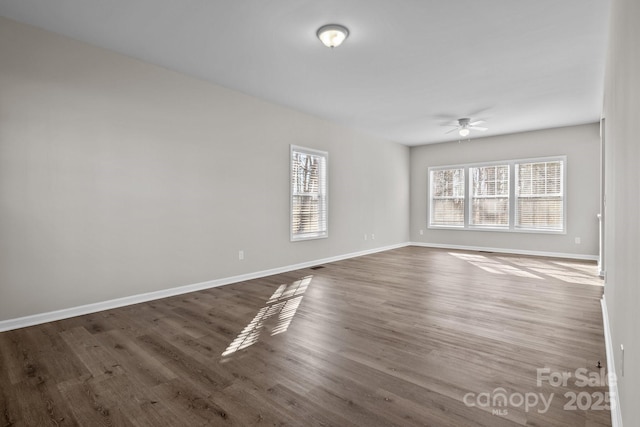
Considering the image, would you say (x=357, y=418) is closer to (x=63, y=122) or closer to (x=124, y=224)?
(x=124, y=224)

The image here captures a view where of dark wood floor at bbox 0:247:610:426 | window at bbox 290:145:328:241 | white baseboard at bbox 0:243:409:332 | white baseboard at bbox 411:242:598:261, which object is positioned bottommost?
dark wood floor at bbox 0:247:610:426

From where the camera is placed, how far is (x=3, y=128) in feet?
9.18

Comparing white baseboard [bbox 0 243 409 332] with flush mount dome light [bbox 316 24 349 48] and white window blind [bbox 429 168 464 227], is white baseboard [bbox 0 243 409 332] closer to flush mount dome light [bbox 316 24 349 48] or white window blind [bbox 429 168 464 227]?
flush mount dome light [bbox 316 24 349 48]

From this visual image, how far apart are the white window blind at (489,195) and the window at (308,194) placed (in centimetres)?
408

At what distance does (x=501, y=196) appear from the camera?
24.6 ft

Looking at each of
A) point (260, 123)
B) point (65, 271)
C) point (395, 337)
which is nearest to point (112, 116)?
point (65, 271)

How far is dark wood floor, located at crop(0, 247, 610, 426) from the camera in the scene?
167cm

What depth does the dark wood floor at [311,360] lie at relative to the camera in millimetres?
1674

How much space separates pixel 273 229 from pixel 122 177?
2.25 meters

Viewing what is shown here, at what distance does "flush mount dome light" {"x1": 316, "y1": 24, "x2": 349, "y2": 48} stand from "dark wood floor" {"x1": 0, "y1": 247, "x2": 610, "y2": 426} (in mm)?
2652

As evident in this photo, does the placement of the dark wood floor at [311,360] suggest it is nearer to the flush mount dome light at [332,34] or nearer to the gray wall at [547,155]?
the flush mount dome light at [332,34]

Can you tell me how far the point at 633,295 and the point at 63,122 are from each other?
4.32 metres

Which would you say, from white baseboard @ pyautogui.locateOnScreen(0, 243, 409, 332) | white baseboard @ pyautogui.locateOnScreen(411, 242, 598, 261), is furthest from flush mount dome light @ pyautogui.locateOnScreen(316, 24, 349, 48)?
white baseboard @ pyautogui.locateOnScreen(411, 242, 598, 261)

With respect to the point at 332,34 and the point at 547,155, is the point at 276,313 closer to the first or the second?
the point at 332,34
